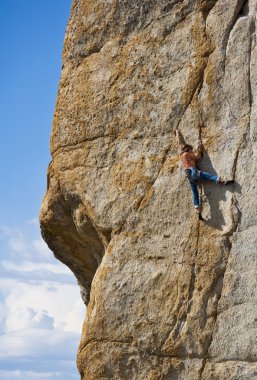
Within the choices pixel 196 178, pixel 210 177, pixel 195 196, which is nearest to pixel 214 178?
pixel 210 177

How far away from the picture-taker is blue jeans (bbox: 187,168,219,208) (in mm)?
16967

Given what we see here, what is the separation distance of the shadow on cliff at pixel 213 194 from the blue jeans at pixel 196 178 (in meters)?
0.13

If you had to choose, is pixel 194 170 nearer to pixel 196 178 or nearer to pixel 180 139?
pixel 196 178

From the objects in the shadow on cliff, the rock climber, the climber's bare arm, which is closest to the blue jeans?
the rock climber

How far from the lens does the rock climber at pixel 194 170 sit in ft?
55.7

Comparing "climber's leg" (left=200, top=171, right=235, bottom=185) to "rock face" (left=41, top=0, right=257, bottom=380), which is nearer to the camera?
"rock face" (left=41, top=0, right=257, bottom=380)

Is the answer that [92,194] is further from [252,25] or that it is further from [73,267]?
[252,25]

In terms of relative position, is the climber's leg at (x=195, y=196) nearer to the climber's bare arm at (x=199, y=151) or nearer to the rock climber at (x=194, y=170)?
the rock climber at (x=194, y=170)

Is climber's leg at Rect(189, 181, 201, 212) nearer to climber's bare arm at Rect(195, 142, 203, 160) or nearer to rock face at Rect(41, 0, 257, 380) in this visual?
rock face at Rect(41, 0, 257, 380)

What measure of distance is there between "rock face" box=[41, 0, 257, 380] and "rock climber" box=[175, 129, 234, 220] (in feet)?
0.47

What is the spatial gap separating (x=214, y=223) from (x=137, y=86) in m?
3.02

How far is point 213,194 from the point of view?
17109mm

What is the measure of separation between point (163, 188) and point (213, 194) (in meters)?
0.92

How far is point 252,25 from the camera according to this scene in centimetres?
1728
